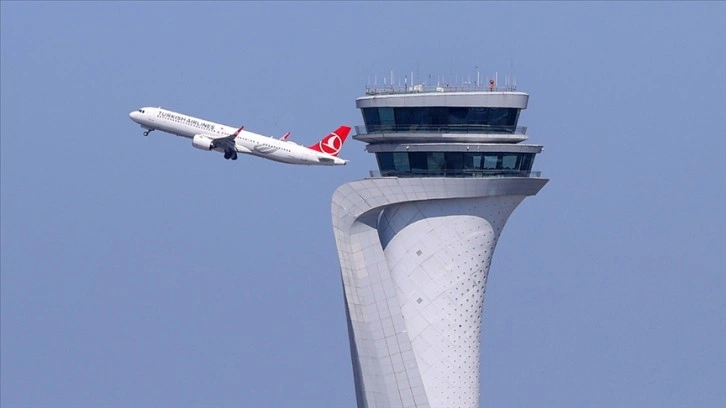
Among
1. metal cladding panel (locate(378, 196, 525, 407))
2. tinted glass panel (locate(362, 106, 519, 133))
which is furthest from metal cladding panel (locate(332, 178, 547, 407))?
tinted glass panel (locate(362, 106, 519, 133))

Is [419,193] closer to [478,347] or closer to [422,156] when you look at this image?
[422,156]

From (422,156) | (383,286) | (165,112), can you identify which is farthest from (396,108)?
(165,112)

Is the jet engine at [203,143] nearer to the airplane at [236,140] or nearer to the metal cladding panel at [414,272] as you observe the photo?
the airplane at [236,140]

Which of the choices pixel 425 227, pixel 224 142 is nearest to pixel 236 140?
pixel 224 142

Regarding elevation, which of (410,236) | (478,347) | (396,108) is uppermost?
(396,108)

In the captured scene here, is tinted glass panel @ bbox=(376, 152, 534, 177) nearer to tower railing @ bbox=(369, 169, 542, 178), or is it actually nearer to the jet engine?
tower railing @ bbox=(369, 169, 542, 178)

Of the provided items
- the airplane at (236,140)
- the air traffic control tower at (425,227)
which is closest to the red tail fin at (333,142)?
the airplane at (236,140)

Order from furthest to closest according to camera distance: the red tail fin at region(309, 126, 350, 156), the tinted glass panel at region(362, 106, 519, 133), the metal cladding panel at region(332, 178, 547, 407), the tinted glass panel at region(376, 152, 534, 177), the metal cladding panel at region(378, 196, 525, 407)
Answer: the red tail fin at region(309, 126, 350, 156), the metal cladding panel at region(378, 196, 525, 407), the metal cladding panel at region(332, 178, 547, 407), the tinted glass panel at region(376, 152, 534, 177), the tinted glass panel at region(362, 106, 519, 133)
